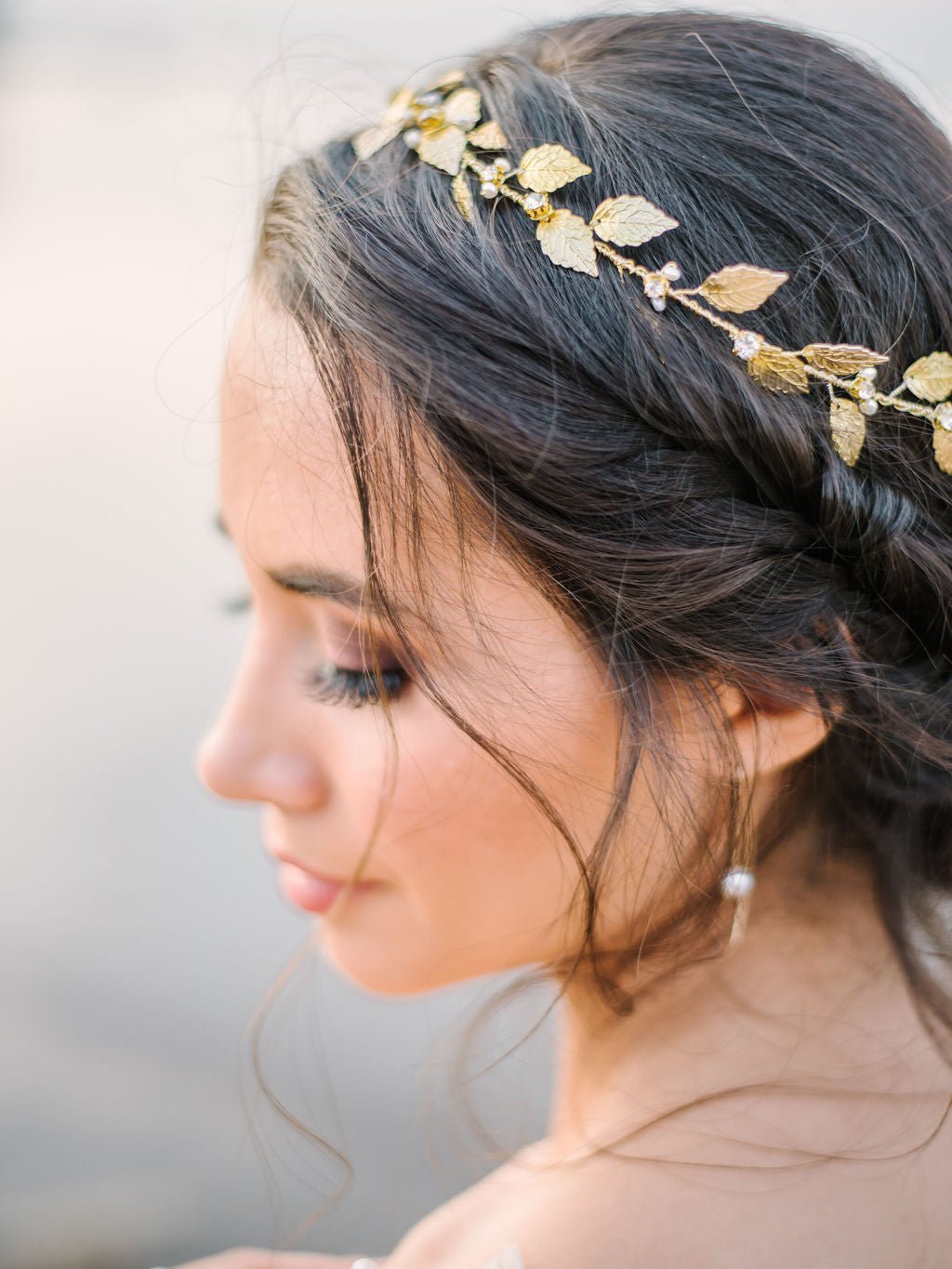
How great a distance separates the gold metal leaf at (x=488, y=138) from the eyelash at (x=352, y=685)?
393mm

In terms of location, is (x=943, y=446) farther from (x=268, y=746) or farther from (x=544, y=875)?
(x=268, y=746)

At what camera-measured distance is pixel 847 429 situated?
793mm

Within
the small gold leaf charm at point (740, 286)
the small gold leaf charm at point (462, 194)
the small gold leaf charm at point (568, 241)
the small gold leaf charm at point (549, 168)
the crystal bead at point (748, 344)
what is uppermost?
the small gold leaf charm at point (549, 168)

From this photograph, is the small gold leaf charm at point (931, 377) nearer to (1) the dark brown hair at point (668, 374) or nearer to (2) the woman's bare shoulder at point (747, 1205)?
(1) the dark brown hair at point (668, 374)

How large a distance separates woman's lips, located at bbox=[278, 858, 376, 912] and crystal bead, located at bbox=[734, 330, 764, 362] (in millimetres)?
516

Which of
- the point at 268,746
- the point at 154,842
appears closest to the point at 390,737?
the point at 268,746

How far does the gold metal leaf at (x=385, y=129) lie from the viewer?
2.90ft

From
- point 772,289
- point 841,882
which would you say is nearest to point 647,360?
point 772,289

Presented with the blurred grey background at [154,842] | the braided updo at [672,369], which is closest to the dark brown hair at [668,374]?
the braided updo at [672,369]

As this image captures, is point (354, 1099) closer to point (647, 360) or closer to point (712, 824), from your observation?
point (712, 824)

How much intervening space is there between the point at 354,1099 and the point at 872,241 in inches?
77.5

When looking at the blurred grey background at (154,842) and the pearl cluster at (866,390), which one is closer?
the pearl cluster at (866,390)

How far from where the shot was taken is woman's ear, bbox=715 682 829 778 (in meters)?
0.82

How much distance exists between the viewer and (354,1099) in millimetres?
2254
